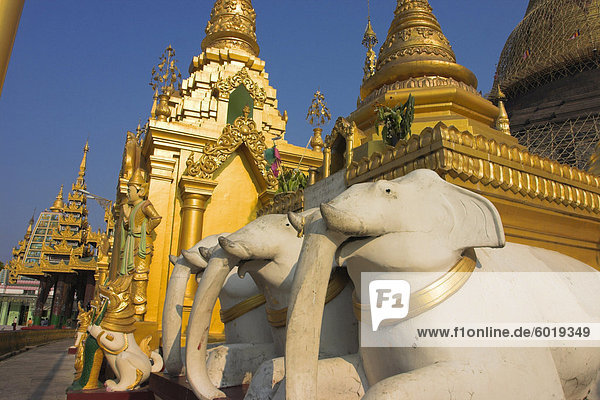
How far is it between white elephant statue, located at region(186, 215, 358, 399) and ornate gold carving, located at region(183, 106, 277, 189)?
579 cm

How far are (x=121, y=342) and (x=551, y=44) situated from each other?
27.4 metres

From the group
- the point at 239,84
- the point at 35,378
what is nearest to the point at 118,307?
the point at 35,378

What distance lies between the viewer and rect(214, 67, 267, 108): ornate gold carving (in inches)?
421

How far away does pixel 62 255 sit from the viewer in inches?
1165

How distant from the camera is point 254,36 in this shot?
13984 millimetres

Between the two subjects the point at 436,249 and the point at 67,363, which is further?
the point at 67,363

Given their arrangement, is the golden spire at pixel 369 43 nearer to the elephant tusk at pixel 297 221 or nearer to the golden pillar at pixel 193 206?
the golden pillar at pixel 193 206

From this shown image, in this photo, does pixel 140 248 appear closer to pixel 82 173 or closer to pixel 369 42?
pixel 369 42

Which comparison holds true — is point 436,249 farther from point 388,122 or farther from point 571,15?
point 571,15

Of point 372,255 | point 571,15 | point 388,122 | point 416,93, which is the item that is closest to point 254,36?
point 416,93

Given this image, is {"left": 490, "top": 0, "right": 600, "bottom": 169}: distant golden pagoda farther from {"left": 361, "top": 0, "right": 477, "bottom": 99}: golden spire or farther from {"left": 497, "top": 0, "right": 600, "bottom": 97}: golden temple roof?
{"left": 361, "top": 0, "right": 477, "bottom": 99}: golden spire

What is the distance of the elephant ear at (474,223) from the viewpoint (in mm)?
2078

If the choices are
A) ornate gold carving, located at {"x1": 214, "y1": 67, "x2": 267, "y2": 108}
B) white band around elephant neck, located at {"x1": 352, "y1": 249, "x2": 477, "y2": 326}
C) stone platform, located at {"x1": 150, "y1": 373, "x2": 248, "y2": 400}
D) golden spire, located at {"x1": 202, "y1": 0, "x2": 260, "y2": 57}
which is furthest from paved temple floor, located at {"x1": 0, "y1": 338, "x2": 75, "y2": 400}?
golden spire, located at {"x1": 202, "y1": 0, "x2": 260, "y2": 57}

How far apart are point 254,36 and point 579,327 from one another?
13.2 m
